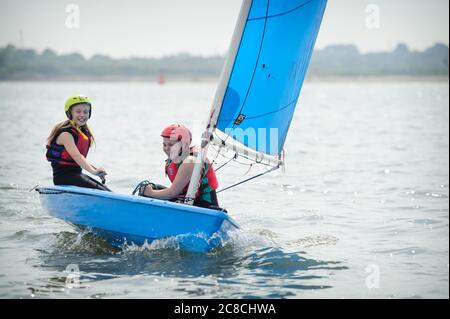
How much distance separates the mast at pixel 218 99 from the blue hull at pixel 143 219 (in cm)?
34

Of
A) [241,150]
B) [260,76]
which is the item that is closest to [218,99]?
[260,76]

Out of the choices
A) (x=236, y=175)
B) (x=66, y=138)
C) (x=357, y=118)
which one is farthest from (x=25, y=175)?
(x=357, y=118)

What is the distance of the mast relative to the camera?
27.2 ft

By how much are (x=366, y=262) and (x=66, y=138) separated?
3680 mm

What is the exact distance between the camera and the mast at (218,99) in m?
8.29

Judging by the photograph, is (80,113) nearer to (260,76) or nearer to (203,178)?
(203,178)

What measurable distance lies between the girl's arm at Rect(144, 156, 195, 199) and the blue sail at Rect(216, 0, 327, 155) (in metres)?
0.52

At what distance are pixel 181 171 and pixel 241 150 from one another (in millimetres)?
740

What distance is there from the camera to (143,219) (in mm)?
8172

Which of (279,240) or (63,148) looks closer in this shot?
(63,148)

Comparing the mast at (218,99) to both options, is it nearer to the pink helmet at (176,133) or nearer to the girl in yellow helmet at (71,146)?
the pink helmet at (176,133)

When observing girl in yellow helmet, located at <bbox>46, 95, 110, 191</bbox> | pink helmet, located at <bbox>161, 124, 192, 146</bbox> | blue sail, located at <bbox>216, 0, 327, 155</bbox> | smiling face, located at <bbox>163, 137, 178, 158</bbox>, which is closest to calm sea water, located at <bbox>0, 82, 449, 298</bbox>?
pink helmet, located at <bbox>161, 124, 192, 146</bbox>

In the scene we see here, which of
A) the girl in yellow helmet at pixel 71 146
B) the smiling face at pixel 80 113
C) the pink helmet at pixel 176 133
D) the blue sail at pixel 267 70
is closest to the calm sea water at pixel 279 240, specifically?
the pink helmet at pixel 176 133
